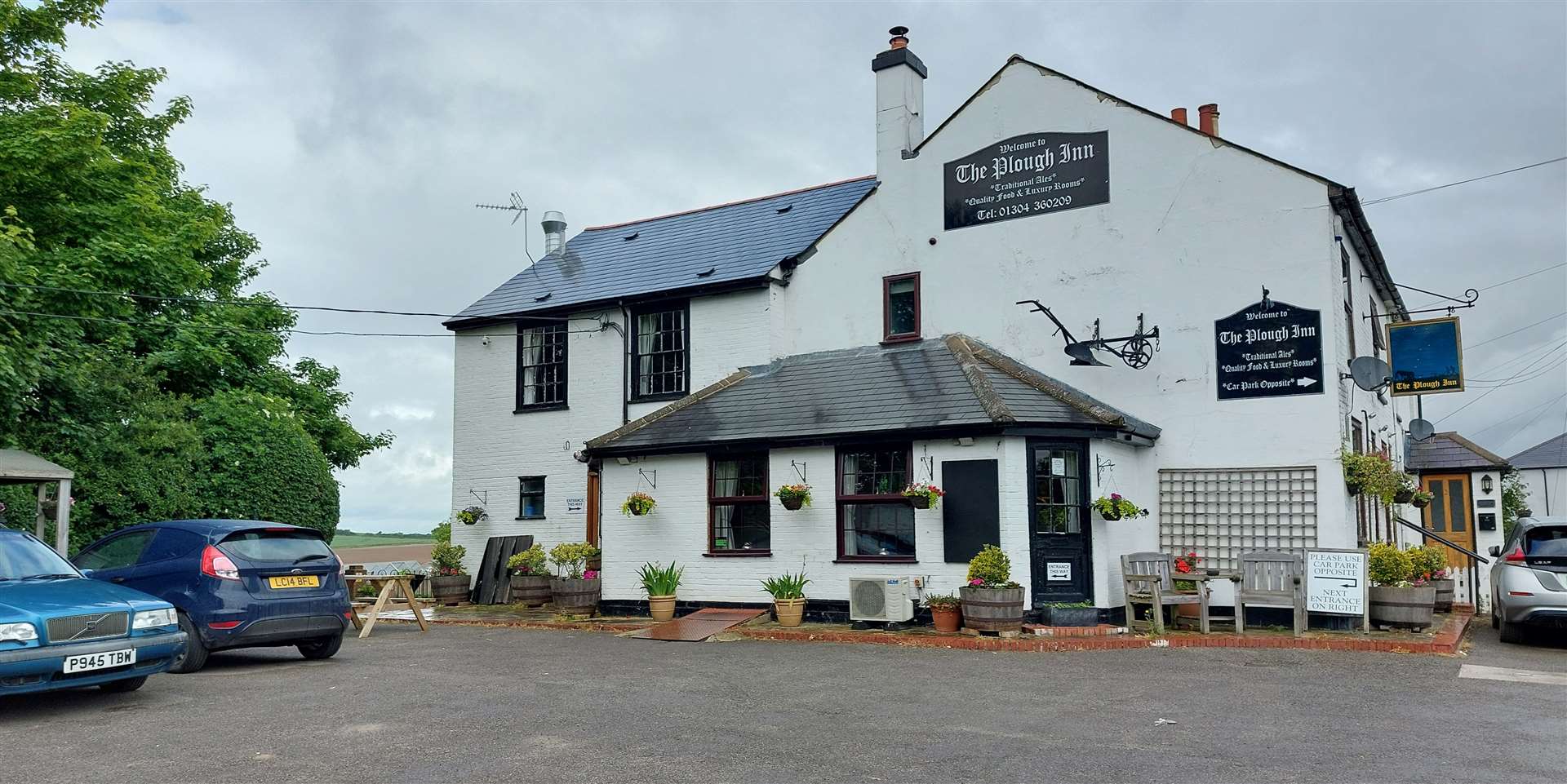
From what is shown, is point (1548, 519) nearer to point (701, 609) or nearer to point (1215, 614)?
point (1215, 614)

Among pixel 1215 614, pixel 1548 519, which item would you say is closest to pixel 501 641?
pixel 1215 614

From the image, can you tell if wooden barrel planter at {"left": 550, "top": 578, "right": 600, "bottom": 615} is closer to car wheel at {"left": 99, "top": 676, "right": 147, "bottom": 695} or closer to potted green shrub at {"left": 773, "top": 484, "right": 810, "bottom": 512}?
potted green shrub at {"left": 773, "top": 484, "right": 810, "bottom": 512}

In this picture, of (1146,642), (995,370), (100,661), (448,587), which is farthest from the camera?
(448,587)

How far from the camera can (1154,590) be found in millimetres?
14141

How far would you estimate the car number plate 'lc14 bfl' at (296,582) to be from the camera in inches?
443

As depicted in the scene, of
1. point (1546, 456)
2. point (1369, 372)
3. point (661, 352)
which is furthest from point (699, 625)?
point (1546, 456)

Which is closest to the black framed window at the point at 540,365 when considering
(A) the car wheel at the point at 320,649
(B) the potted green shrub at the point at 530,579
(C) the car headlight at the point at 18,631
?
(B) the potted green shrub at the point at 530,579

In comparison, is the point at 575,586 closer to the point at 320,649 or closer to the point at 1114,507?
the point at 320,649

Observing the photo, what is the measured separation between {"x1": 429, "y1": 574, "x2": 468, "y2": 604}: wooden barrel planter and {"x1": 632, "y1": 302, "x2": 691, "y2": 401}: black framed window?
467cm

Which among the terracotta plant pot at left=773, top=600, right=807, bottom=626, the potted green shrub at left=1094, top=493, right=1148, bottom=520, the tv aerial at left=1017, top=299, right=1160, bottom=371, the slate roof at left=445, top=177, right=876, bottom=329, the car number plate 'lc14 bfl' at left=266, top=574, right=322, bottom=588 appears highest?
the slate roof at left=445, top=177, right=876, bottom=329

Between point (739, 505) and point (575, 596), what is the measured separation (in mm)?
2973

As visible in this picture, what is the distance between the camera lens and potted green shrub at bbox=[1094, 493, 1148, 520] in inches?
584

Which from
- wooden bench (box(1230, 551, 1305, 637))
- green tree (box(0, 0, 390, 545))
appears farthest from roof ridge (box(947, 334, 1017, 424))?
green tree (box(0, 0, 390, 545))

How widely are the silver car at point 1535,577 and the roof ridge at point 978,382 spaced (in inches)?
233
